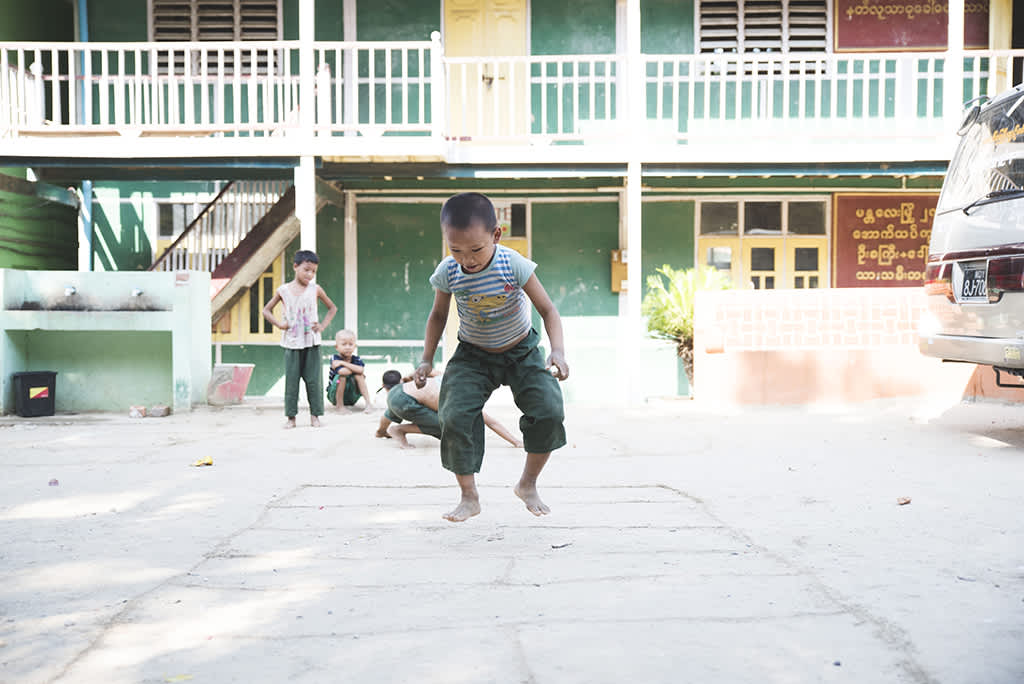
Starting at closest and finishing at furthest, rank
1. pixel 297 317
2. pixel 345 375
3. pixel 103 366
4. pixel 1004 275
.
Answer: pixel 1004 275 → pixel 297 317 → pixel 103 366 → pixel 345 375

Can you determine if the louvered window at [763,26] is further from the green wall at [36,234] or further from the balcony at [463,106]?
the green wall at [36,234]

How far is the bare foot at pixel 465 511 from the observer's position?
367cm

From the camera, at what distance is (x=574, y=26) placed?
39.4ft

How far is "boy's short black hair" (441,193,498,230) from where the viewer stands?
3.31 meters

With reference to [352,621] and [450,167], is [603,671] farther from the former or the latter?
[450,167]

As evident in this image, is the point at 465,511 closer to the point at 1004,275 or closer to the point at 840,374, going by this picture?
the point at 1004,275

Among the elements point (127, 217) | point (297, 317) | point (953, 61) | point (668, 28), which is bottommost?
point (297, 317)

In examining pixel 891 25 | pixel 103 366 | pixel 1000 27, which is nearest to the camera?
pixel 103 366

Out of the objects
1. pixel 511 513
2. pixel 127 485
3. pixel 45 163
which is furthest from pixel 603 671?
pixel 45 163

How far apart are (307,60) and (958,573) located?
848 cm

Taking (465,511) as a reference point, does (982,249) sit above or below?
above

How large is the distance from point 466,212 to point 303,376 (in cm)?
497

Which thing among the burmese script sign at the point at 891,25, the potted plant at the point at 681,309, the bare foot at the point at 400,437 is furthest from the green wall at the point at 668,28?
the bare foot at the point at 400,437

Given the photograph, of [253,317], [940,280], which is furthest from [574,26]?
[940,280]
